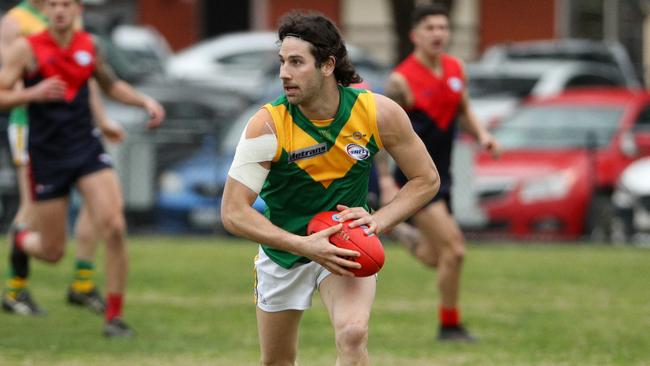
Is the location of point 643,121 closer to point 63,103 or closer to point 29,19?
point 29,19

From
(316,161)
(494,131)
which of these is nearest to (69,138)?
(316,161)

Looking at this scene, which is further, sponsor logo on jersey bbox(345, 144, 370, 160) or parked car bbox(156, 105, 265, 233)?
parked car bbox(156, 105, 265, 233)

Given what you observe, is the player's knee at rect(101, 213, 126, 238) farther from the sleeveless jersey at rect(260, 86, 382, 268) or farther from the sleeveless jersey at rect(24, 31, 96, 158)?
the sleeveless jersey at rect(260, 86, 382, 268)

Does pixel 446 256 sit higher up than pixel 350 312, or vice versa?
pixel 350 312

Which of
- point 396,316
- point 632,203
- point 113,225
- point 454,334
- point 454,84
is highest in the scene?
point 454,84

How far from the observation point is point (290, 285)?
721cm

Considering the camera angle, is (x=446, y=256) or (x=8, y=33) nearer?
(x=446, y=256)

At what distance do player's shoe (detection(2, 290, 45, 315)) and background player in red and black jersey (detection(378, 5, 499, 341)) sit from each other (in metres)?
2.88

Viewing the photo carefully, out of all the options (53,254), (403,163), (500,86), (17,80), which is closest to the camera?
(403,163)

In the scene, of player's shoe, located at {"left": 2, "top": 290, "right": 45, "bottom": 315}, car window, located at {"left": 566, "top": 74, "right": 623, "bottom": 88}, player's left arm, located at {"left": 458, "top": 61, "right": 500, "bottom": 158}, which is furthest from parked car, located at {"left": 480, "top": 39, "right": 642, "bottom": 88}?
player's shoe, located at {"left": 2, "top": 290, "right": 45, "bottom": 315}

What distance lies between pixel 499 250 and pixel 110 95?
7.75 meters

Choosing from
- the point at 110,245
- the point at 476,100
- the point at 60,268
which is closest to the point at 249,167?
the point at 110,245

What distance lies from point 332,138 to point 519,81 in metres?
16.5

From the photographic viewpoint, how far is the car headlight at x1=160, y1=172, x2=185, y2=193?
750 inches
